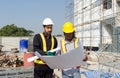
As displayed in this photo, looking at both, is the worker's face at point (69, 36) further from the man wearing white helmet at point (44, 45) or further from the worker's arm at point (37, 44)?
the worker's arm at point (37, 44)

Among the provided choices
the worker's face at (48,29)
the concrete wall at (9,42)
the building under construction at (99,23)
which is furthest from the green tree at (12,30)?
the worker's face at (48,29)

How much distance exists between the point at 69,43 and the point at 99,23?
19.9 m

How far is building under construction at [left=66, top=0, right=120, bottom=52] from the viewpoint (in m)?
19.5

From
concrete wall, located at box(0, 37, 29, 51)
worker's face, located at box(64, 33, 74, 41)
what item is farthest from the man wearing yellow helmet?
concrete wall, located at box(0, 37, 29, 51)

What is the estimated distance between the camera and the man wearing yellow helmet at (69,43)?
357 cm

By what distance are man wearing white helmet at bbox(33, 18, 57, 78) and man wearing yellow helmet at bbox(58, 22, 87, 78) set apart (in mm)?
323

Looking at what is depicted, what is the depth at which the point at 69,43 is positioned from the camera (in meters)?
3.64

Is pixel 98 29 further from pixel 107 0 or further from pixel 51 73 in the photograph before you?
pixel 51 73

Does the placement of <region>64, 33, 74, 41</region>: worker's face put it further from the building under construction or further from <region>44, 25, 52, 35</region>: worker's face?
the building under construction

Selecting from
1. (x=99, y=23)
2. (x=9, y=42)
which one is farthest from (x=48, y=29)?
(x=9, y=42)

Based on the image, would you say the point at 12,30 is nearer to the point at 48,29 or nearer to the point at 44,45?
the point at 44,45

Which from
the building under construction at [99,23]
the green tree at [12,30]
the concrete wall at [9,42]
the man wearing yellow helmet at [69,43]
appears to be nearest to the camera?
the man wearing yellow helmet at [69,43]

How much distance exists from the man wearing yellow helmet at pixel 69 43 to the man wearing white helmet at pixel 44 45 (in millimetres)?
323

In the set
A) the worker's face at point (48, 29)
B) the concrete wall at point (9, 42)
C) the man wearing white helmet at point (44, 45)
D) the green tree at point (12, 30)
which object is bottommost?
the concrete wall at point (9, 42)
